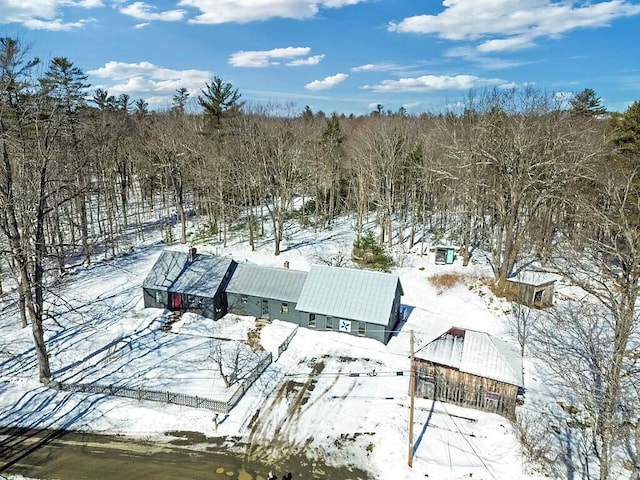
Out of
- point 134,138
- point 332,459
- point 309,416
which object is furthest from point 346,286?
point 134,138

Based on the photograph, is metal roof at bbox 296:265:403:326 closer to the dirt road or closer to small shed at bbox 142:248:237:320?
small shed at bbox 142:248:237:320

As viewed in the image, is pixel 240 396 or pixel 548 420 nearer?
pixel 548 420

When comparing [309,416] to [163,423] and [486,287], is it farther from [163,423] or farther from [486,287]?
[486,287]

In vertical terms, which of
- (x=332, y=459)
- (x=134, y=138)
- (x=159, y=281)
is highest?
(x=134, y=138)

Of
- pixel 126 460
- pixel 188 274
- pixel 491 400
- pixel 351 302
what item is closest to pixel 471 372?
pixel 491 400

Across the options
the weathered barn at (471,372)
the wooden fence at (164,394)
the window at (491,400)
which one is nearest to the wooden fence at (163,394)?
the wooden fence at (164,394)

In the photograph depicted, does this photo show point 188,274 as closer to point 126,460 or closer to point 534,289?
point 126,460
